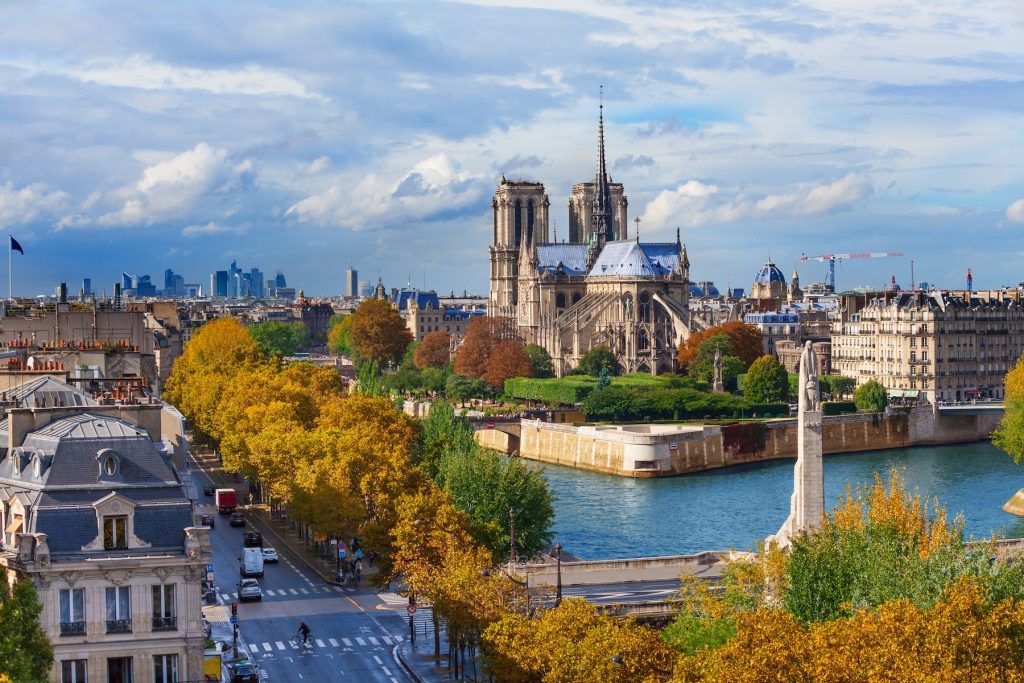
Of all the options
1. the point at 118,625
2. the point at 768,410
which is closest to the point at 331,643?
the point at 118,625

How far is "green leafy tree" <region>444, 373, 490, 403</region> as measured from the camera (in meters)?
138

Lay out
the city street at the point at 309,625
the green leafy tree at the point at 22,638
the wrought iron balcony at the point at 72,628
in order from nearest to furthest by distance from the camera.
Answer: the green leafy tree at the point at 22,638, the wrought iron balcony at the point at 72,628, the city street at the point at 309,625

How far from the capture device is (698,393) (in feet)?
398

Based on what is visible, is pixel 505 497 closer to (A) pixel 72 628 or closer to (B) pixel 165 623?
(B) pixel 165 623

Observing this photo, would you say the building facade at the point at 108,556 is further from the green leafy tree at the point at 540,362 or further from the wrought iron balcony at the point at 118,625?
the green leafy tree at the point at 540,362

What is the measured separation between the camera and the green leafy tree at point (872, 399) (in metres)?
120

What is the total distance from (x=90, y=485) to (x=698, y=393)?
298 feet

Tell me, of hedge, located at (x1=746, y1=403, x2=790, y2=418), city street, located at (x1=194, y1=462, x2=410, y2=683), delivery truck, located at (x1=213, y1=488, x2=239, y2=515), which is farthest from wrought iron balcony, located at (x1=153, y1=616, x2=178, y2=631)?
hedge, located at (x1=746, y1=403, x2=790, y2=418)

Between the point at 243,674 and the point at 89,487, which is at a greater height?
the point at 89,487

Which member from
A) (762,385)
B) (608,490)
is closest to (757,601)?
(608,490)

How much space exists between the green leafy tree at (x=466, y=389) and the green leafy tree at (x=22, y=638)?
108 m

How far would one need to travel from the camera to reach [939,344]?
133m

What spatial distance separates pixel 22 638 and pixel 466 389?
10972 centimetres

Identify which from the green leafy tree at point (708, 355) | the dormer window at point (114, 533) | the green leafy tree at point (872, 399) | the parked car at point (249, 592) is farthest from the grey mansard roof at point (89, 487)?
the green leafy tree at point (708, 355)
